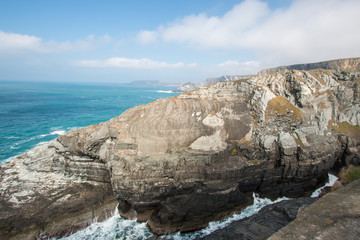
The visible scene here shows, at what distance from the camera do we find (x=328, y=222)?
640 cm

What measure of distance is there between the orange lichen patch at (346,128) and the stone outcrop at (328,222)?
21160 millimetres

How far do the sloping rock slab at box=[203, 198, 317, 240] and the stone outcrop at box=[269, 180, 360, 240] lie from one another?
7.54 meters

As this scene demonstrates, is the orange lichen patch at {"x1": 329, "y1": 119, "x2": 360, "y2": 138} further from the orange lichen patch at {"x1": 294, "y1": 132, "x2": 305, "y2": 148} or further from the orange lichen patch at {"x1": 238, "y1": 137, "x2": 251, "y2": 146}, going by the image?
the orange lichen patch at {"x1": 238, "y1": 137, "x2": 251, "y2": 146}

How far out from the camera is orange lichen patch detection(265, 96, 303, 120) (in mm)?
23328

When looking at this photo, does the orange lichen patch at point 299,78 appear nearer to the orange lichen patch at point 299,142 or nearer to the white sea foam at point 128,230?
the orange lichen patch at point 299,142

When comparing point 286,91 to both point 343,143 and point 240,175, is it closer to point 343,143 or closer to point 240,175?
point 343,143

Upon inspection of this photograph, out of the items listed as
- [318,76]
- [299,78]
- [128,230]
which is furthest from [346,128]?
[128,230]

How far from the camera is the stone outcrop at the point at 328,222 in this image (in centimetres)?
588

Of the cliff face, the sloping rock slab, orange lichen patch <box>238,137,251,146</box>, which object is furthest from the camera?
orange lichen patch <box>238,137,251,146</box>

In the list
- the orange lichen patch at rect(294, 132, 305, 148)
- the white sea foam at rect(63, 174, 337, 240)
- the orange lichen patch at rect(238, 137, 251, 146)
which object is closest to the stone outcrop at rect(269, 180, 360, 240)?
the white sea foam at rect(63, 174, 337, 240)

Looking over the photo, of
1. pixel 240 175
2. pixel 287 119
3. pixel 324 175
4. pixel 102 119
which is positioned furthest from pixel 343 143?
pixel 102 119

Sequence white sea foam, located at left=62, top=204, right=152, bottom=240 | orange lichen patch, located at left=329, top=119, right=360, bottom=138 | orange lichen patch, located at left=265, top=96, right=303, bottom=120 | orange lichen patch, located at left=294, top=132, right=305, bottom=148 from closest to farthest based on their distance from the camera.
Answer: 1. white sea foam, located at left=62, top=204, right=152, bottom=240
2. orange lichen patch, located at left=294, top=132, right=305, bottom=148
3. orange lichen patch, located at left=265, top=96, right=303, bottom=120
4. orange lichen patch, located at left=329, top=119, right=360, bottom=138

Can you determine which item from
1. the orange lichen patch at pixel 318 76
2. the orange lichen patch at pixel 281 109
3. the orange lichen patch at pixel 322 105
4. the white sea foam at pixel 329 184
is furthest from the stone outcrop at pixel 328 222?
the orange lichen patch at pixel 318 76

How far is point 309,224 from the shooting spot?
250 inches
